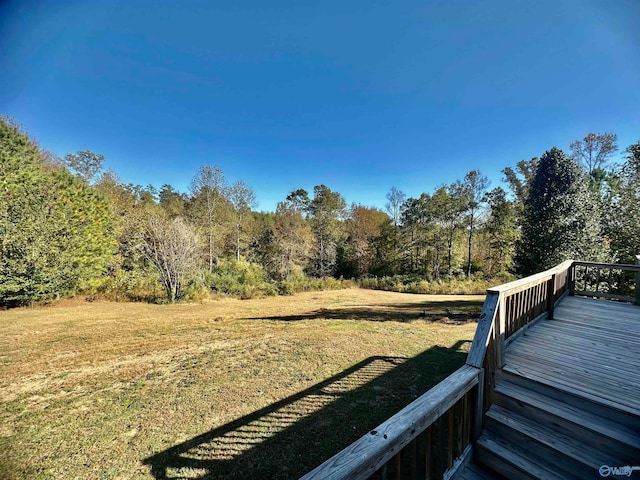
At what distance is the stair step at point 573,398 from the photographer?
1734 millimetres

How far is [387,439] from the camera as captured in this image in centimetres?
106

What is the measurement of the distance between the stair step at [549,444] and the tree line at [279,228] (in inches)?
359

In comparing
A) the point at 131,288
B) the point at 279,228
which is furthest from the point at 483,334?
the point at 279,228

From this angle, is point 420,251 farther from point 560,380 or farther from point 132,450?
point 132,450

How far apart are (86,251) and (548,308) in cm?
1558

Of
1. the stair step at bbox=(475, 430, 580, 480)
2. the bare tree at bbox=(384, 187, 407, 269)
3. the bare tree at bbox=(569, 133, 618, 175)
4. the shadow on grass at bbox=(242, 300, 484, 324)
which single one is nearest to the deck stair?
the stair step at bbox=(475, 430, 580, 480)

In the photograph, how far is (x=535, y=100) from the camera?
822 cm

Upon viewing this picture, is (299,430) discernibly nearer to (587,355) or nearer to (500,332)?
(500,332)

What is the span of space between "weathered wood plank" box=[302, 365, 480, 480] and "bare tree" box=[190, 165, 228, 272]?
53.8ft

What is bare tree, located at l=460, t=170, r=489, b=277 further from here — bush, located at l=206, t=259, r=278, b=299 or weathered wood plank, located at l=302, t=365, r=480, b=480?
weathered wood plank, located at l=302, t=365, r=480, b=480

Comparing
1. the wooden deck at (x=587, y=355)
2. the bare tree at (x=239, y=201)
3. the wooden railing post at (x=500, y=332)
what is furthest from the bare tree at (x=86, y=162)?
the wooden deck at (x=587, y=355)

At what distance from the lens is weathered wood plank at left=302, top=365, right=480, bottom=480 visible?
0.88m

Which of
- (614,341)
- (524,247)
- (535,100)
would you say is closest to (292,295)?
(524,247)

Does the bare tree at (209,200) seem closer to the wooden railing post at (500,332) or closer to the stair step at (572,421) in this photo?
the wooden railing post at (500,332)
